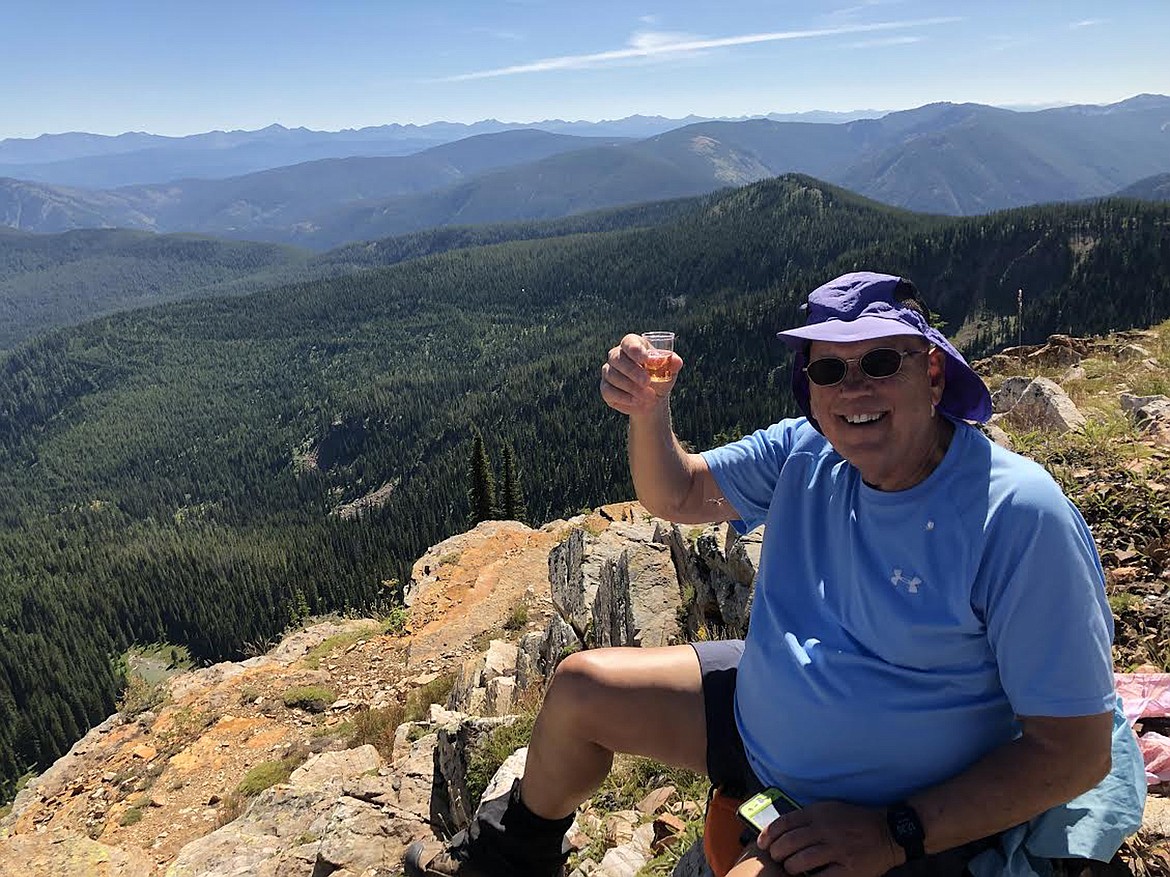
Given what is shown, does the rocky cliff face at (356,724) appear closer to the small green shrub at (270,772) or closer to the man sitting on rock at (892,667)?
the small green shrub at (270,772)

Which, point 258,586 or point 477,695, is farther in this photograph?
point 258,586

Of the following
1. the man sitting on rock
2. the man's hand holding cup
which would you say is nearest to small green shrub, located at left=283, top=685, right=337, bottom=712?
the man sitting on rock

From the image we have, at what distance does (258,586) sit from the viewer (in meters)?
88.4

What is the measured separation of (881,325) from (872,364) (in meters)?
0.17

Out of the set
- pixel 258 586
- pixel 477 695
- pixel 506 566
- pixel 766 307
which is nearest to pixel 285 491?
pixel 258 586

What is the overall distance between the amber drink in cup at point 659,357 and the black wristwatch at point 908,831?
217 centimetres

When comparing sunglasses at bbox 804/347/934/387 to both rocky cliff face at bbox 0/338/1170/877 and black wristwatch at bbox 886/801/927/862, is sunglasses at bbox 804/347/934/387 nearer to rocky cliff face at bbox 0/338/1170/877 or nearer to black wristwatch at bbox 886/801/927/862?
black wristwatch at bbox 886/801/927/862

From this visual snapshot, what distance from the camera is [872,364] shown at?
2816 millimetres

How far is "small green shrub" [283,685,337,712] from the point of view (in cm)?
1418

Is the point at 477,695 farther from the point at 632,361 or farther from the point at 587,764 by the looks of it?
the point at 632,361

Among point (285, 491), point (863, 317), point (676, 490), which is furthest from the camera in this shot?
point (285, 491)

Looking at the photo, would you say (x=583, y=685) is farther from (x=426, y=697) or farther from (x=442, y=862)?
(x=426, y=697)

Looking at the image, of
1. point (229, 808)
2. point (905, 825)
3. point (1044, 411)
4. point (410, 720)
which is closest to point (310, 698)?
point (229, 808)

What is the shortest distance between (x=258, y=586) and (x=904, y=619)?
9751 centimetres
